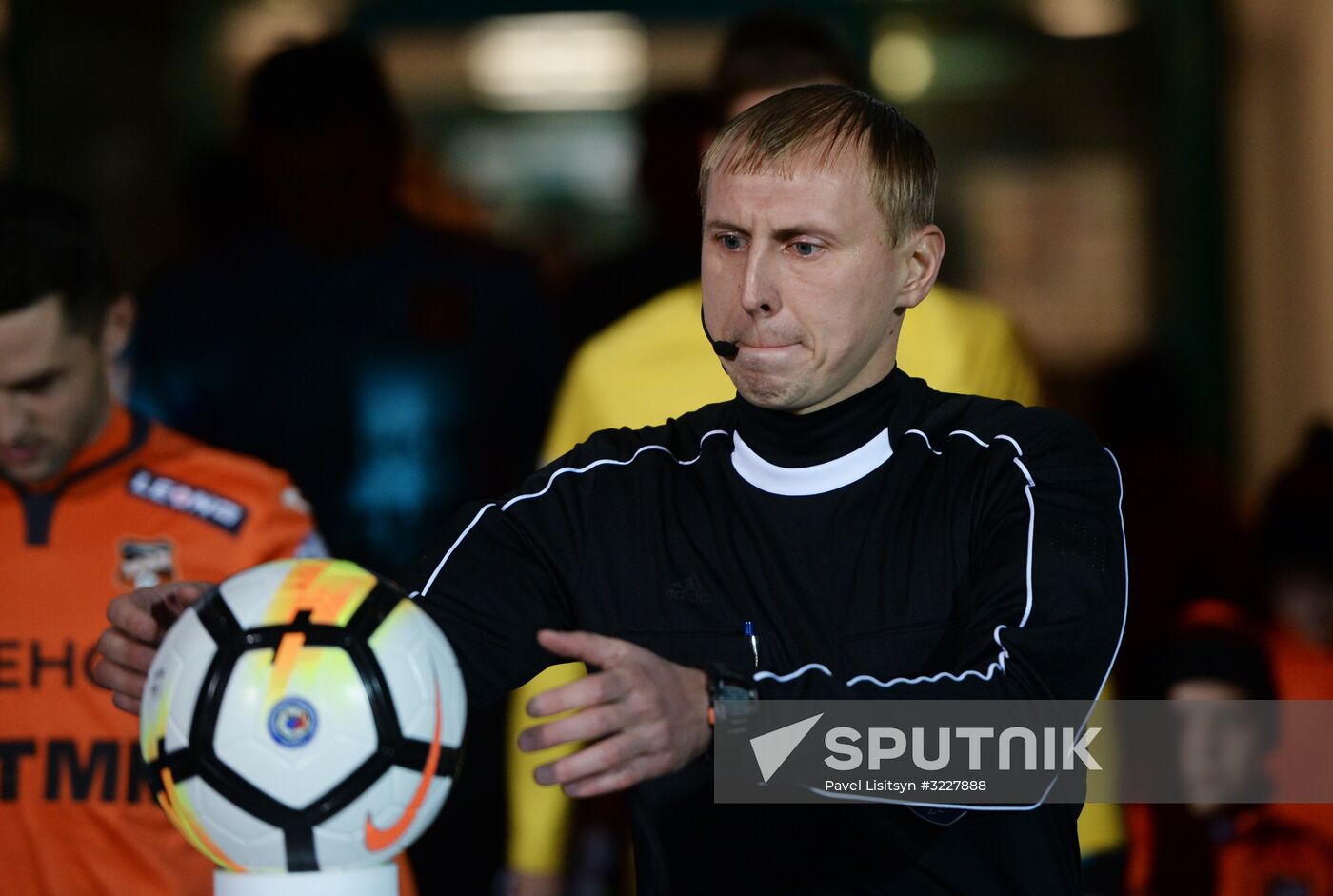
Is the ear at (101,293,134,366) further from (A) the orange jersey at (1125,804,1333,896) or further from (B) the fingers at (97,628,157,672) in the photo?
(A) the orange jersey at (1125,804,1333,896)

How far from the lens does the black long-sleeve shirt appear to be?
2.37 metres

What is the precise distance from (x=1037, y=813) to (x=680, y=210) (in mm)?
2581

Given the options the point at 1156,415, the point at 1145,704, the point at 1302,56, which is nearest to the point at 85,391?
the point at 1145,704

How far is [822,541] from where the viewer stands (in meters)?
2.50

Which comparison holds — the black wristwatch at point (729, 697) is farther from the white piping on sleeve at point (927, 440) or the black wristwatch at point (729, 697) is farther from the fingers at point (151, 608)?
the fingers at point (151, 608)

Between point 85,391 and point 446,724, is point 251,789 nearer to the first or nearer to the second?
point 446,724

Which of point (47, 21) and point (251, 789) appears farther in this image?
point (47, 21)

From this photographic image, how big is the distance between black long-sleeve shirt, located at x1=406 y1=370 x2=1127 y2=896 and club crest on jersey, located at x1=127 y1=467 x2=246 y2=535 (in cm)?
105

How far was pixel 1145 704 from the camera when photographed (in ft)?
16.0

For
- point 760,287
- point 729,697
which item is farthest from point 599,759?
point 760,287

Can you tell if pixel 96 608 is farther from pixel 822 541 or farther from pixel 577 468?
pixel 822 541

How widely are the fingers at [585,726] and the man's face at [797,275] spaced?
0.66m

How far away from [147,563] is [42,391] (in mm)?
391

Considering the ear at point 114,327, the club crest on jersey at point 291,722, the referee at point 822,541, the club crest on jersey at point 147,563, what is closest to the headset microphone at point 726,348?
the referee at point 822,541
